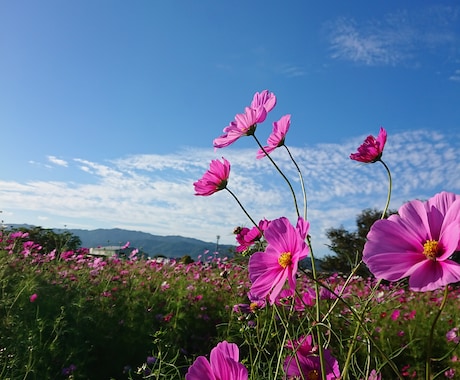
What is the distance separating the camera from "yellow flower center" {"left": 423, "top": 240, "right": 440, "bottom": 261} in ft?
1.68

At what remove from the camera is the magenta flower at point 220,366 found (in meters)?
0.55

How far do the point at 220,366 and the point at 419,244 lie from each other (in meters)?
0.26

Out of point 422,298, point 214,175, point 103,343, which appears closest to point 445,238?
point 214,175

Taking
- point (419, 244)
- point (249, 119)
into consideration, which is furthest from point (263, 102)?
point (419, 244)

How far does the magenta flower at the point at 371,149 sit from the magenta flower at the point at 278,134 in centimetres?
13

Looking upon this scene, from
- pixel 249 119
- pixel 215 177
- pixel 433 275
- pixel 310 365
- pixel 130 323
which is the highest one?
pixel 249 119

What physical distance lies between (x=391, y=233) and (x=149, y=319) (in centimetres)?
303

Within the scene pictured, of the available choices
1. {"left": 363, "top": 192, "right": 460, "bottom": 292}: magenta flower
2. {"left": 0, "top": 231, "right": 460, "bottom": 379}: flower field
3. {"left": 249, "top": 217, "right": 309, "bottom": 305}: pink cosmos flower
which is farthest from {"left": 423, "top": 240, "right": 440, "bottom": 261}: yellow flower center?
{"left": 0, "top": 231, "right": 460, "bottom": 379}: flower field

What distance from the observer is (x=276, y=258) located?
0.66 meters

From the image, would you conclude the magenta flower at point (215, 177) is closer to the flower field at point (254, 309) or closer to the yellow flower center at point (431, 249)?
the flower field at point (254, 309)

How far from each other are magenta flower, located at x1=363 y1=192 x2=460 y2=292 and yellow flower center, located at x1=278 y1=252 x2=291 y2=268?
0.45 feet

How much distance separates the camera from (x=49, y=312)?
122 inches

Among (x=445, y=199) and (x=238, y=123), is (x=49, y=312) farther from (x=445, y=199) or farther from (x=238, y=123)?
(x=445, y=199)

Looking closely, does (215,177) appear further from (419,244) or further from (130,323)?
(130,323)
